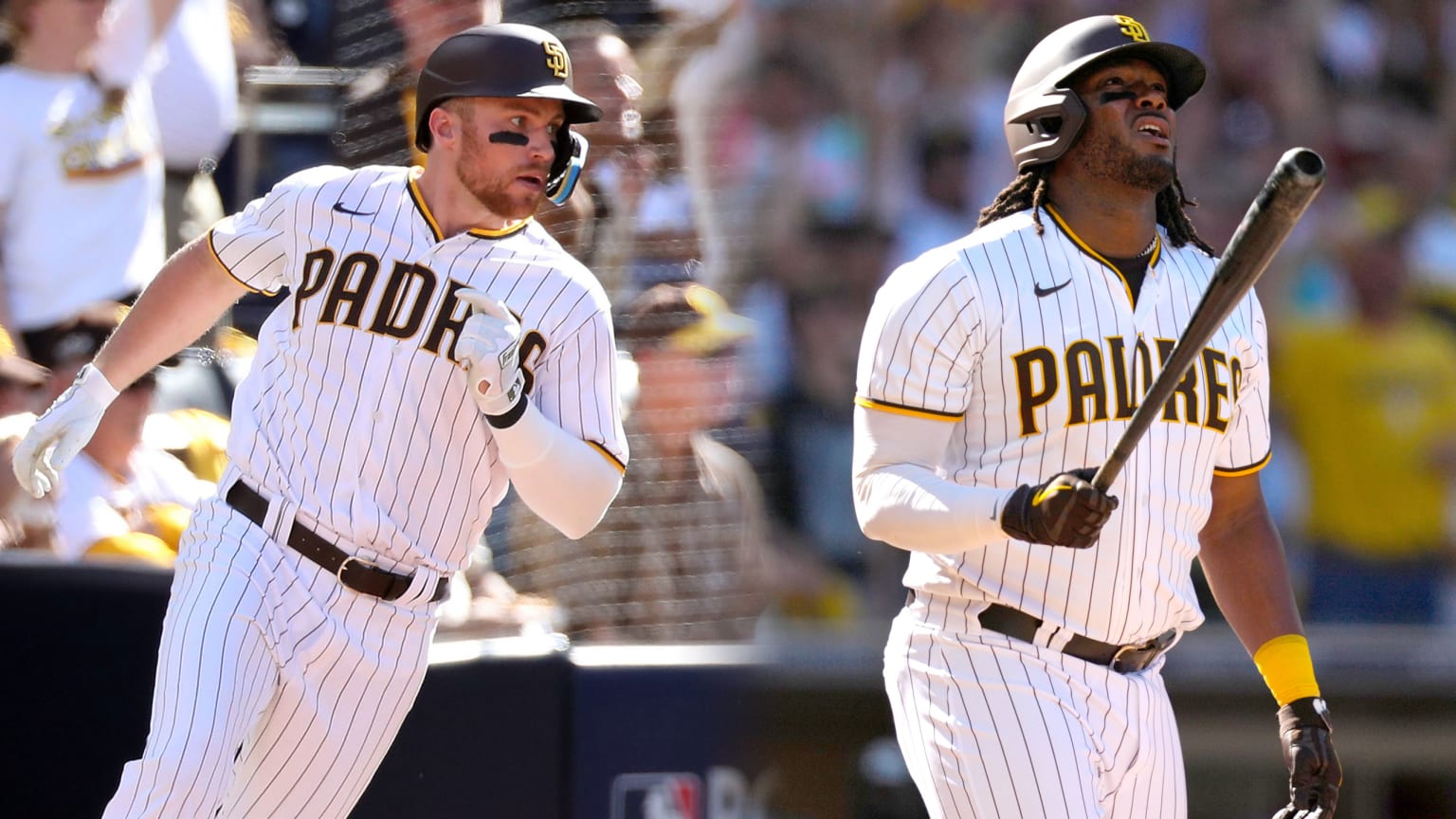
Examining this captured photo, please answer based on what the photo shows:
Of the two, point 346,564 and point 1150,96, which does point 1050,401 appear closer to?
point 1150,96

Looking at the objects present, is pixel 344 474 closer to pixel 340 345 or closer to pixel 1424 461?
pixel 340 345

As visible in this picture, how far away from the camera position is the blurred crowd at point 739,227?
5.16 metres

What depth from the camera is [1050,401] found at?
127 inches

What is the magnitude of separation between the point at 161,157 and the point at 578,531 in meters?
3.15

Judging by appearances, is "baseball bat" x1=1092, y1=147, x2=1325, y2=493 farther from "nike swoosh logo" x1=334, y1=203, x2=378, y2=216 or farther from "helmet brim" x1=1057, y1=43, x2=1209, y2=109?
"nike swoosh logo" x1=334, y1=203, x2=378, y2=216

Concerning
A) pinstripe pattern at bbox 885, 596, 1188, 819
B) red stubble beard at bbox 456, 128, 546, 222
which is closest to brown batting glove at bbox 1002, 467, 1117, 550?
pinstripe pattern at bbox 885, 596, 1188, 819

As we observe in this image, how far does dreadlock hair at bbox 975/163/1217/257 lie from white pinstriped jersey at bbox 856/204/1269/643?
19 cm

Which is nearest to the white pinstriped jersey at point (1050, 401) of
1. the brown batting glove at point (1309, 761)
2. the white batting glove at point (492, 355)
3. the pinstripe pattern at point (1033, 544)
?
the pinstripe pattern at point (1033, 544)

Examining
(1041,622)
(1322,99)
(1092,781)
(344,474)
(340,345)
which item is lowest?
(1092,781)

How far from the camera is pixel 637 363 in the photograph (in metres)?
5.32

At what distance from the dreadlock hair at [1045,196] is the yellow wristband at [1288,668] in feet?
2.42

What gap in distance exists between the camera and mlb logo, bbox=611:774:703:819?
192 inches

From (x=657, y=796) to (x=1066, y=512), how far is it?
2.35 metres

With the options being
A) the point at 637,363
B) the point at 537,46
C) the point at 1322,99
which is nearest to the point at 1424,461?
the point at 1322,99
